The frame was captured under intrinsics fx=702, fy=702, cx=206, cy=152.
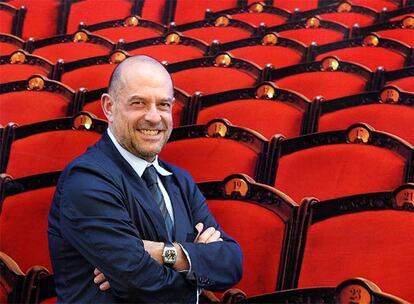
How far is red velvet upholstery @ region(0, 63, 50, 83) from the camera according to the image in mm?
862

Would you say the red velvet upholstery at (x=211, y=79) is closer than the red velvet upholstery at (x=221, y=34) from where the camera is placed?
Yes

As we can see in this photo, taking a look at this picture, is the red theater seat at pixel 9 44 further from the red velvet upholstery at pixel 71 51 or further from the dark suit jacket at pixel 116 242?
the dark suit jacket at pixel 116 242

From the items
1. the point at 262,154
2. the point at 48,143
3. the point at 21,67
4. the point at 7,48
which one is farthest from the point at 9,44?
the point at 262,154

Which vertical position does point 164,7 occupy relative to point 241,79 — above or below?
above

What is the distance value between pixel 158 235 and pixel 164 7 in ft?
3.48

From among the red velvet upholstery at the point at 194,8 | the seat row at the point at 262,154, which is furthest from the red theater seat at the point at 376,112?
the red velvet upholstery at the point at 194,8

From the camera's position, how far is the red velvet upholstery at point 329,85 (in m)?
0.77

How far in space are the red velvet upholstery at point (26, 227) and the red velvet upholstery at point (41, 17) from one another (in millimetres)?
873

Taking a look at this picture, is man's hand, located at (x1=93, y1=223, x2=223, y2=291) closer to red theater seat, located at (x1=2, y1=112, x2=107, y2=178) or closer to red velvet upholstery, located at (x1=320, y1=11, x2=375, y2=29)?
red theater seat, located at (x1=2, y1=112, x2=107, y2=178)

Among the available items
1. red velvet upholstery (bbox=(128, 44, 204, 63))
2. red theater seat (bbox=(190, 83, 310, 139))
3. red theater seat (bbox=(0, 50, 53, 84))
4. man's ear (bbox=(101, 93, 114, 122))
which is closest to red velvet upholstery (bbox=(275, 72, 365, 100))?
red theater seat (bbox=(190, 83, 310, 139))

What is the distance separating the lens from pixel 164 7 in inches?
53.7

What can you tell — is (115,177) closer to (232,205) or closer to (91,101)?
(232,205)

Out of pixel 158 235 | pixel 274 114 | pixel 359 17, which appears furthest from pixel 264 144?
pixel 359 17

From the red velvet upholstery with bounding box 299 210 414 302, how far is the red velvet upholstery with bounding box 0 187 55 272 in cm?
17
